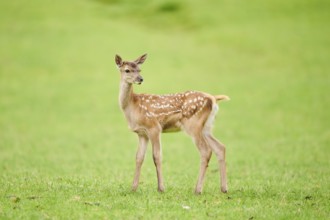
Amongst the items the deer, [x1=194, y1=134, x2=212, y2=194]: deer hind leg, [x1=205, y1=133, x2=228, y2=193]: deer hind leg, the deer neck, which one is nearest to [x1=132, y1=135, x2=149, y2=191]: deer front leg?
the deer

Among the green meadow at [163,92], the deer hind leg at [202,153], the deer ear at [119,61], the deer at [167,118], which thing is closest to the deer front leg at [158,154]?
the deer at [167,118]

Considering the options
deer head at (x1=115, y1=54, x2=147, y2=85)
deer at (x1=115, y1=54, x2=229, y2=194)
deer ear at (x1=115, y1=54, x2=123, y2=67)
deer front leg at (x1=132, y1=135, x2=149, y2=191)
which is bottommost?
deer front leg at (x1=132, y1=135, x2=149, y2=191)

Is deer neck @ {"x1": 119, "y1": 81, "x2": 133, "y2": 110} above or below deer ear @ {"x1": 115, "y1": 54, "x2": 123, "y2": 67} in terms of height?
below

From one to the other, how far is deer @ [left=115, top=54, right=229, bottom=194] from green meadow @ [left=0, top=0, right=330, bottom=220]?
0.53 m

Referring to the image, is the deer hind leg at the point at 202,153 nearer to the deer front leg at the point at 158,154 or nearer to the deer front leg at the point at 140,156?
the deer front leg at the point at 158,154

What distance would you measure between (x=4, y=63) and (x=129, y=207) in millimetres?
25722

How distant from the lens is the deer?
9.31 meters

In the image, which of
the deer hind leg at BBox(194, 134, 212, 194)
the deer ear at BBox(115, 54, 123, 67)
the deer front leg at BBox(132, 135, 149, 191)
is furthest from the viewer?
the deer ear at BBox(115, 54, 123, 67)

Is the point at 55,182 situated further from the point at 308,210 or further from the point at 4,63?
the point at 4,63

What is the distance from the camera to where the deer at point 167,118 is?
9.31 metres

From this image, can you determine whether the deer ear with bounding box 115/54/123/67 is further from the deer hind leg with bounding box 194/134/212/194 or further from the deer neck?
the deer hind leg with bounding box 194/134/212/194

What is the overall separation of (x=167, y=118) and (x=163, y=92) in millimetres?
18535

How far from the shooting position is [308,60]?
1336 inches

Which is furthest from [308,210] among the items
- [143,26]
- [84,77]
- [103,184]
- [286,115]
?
[143,26]
